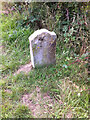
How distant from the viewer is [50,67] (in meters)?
3.17

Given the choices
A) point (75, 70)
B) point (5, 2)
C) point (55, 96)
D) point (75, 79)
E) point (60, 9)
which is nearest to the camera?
point (55, 96)

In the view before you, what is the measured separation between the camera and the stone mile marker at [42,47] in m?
2.85

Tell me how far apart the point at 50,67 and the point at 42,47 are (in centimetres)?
50

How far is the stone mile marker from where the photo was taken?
112 inches

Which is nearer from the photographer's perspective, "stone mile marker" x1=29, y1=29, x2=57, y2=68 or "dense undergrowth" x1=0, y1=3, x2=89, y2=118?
"dense undergrowth" x1=0, y1=3, x2=89, y2=118

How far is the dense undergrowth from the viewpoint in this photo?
241 centimetres

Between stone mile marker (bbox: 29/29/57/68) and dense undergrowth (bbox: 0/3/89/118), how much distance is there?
166mm

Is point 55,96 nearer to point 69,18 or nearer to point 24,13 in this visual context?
point 69,18

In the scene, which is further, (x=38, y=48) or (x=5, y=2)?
(x=5, y=2)

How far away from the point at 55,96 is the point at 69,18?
86.8 inches

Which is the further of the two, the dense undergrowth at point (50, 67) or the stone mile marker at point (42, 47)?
the stone mile marker at point (42, 47)

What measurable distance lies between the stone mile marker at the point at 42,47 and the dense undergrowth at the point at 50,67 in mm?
166

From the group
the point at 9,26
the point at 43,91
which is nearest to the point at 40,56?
the point at 43,91

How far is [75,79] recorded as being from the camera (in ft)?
9.18
